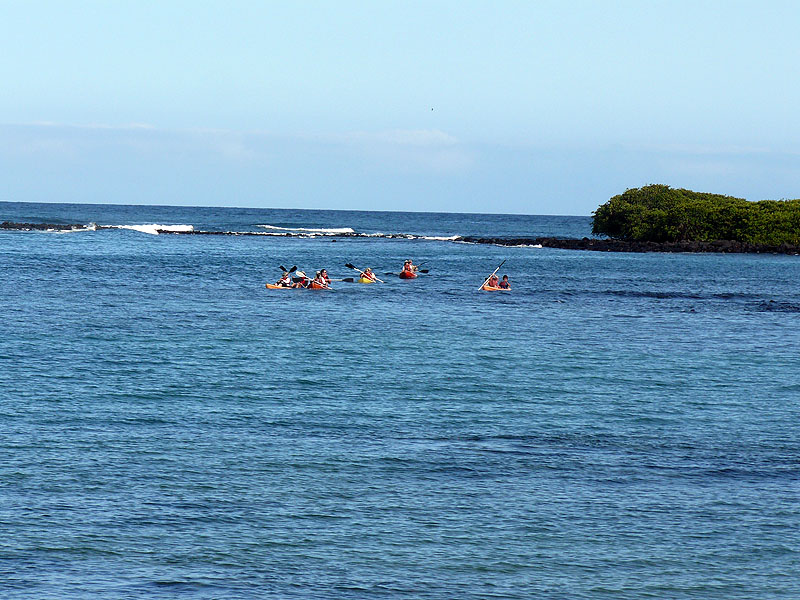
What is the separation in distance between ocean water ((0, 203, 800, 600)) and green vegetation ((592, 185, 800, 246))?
67.3 meters

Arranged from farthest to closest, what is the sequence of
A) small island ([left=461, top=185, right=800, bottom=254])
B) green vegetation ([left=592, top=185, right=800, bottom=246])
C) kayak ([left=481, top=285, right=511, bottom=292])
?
1. green vegetation ([left=592, top=185, right=800, bottom=246])
2. small island ([left=461, top=185, right=800, bottom=254])
3. kayak ([left=481, top=285, right=511, bottom=292])

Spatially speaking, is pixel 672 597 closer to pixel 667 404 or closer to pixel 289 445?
pixel 289 445

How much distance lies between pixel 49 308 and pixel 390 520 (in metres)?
33.5

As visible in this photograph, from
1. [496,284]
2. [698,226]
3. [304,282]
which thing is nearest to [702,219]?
[698,226]

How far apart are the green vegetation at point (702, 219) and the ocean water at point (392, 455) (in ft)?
221

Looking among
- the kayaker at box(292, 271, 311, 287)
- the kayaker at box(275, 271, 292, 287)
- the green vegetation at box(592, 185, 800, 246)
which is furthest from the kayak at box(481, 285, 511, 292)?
the green vegetation at box(592, 185, 800, 246)

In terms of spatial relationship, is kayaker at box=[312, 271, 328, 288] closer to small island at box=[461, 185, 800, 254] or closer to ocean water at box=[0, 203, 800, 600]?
ocean water at box=[0, 203, 800, 600]

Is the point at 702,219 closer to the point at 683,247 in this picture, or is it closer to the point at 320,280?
the point at 683,247

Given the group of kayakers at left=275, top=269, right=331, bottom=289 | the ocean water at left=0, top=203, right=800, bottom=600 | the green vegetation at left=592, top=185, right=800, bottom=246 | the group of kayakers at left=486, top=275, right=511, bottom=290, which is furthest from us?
the green vegetation at left=592, top=185, right=800, bottom=246

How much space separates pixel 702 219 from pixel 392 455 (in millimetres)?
101248

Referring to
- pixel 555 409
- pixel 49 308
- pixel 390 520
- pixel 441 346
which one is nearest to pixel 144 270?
pixel 49 308

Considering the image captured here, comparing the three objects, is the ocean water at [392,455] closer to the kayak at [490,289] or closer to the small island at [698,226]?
the kayak at [490,289]

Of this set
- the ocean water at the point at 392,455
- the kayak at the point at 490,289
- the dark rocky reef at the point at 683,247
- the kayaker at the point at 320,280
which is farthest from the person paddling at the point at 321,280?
the dark rocky reef at the point at 683,247

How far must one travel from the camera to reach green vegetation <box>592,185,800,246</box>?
112m
